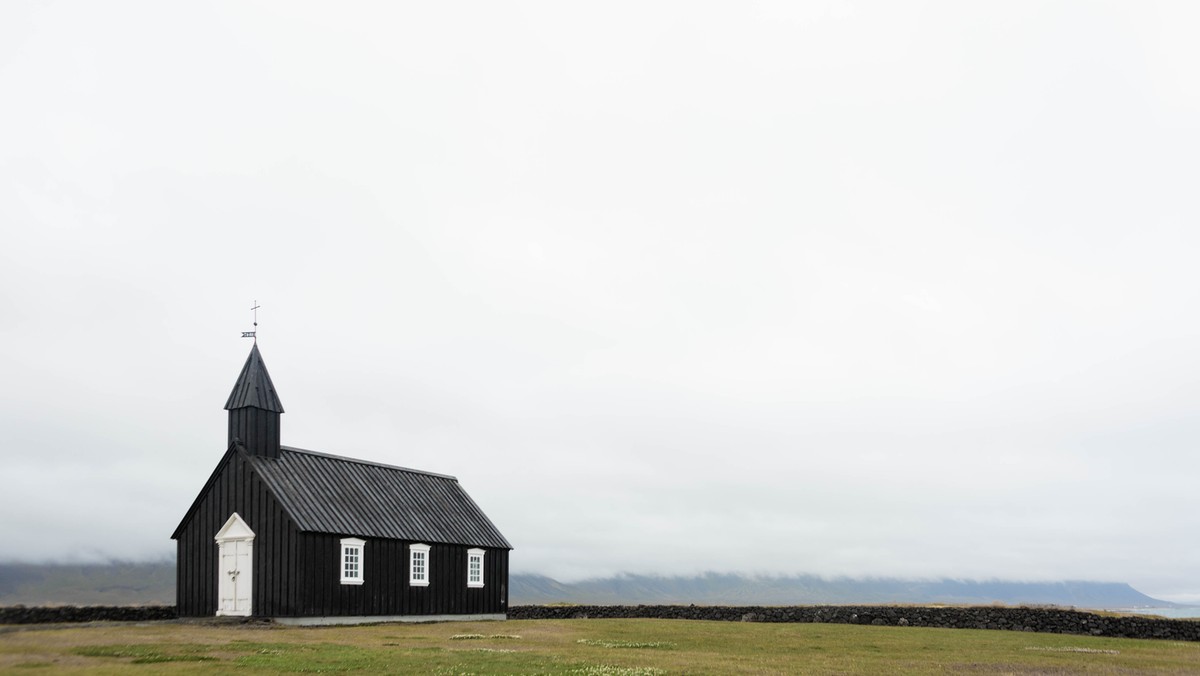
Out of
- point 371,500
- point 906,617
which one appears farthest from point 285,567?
point 906,617

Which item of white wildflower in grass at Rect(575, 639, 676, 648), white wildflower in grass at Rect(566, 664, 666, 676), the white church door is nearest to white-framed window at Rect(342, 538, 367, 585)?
the white church door

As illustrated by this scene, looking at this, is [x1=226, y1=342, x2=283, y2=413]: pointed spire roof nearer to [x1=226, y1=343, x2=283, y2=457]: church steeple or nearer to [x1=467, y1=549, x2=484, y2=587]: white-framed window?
[x1=226, y1=343, x2=283, y2=457]: church steeple

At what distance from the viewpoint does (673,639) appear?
38438 millimetres

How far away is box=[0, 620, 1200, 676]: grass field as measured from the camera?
24438mm

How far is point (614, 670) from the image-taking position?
24.5 meters

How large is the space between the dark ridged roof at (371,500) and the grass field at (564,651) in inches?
217

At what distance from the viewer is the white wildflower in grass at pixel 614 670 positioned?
2362 centimetres

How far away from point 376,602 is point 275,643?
639 inches

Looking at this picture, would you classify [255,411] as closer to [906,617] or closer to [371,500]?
[371,500]

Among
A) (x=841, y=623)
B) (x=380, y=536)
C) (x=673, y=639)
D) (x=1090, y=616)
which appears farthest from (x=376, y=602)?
(x=1090, y=616)

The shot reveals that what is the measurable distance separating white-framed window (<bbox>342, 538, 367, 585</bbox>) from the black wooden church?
0.05m

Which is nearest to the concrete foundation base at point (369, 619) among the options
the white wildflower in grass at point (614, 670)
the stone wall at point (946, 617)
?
the stone wall at point (946, 617)

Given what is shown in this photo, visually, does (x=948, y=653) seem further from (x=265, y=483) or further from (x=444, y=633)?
(x=265, y=483)

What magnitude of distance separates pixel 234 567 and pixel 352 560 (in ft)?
16.5
